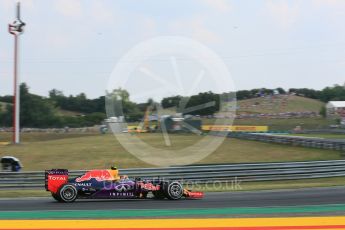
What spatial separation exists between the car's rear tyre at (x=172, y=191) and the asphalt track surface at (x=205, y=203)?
350 millimetres

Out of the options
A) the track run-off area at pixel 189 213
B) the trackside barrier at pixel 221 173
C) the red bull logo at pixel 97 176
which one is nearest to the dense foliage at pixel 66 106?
the trackside barrier at pixel 221 173

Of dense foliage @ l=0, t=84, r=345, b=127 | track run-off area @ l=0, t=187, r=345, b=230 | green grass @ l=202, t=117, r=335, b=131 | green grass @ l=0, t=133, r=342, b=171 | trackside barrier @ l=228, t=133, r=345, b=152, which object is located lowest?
track run-off area @ l=0, t=187, r=345, b=230

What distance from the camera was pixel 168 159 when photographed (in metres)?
26.1

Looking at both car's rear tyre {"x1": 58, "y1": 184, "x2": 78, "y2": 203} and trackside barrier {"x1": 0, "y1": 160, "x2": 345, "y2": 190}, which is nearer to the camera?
car's rear tyre {"x1": 58, "y1": 184, "x2": 78, "y2": 203}

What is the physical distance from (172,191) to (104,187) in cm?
176

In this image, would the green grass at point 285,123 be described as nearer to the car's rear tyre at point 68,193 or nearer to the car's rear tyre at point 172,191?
the car's rear tyre at point 172,191

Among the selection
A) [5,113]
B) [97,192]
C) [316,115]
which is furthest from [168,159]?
[5,113]

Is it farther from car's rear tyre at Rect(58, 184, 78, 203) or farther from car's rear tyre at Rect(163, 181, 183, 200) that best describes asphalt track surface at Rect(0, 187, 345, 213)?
car's rear tyre at Rect(163, 181, 183, 200)

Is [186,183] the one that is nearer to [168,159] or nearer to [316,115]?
[168,159]

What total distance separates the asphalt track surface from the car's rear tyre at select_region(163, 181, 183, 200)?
350 mm

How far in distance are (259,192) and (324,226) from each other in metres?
6.01

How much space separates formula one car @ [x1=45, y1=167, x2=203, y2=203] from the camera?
12.8 metres

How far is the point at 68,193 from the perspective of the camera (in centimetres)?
1279

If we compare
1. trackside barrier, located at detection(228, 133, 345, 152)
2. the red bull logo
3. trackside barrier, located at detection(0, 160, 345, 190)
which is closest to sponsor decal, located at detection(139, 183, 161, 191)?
the red bull logo
